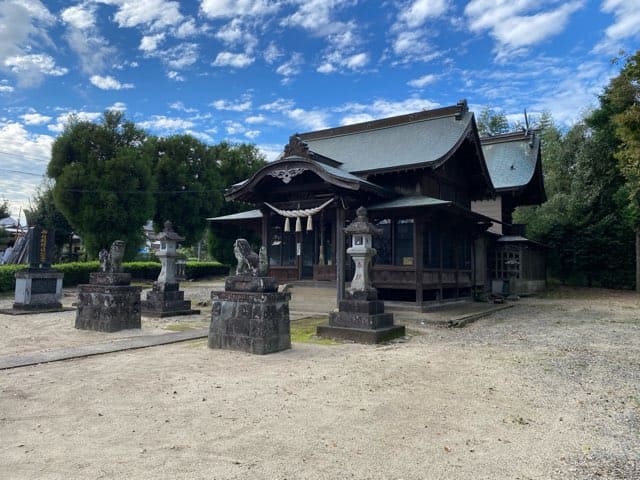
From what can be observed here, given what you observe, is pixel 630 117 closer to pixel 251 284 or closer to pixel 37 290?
pixel 251 284

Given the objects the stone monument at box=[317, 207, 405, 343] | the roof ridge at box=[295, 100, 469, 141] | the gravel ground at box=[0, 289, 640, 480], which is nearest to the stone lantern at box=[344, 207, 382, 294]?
the stone monument at box=[317, 207, 405, 343]

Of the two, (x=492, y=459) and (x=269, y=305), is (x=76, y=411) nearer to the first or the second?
(x=269, y=305)

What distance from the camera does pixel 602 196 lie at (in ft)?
81.2

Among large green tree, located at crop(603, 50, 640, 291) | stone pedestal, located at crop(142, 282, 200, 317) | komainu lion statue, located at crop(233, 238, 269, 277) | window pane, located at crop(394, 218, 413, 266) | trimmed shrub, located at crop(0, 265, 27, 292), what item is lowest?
stone pedestal, located at crop(142, 282, 200, 317)

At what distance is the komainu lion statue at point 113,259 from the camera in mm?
10441

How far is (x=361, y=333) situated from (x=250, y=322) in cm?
259

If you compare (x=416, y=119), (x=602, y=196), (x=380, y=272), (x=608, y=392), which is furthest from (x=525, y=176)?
(x=608, y=392)

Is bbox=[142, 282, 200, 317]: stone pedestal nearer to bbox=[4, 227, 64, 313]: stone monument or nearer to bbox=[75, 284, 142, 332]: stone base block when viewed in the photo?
bbox=[75, 284, 142, 332]: stone base block

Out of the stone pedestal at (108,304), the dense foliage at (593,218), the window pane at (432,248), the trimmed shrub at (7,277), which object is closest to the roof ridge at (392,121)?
the window pane at (432,248)

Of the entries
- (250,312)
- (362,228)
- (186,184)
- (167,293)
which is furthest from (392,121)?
(186,184)

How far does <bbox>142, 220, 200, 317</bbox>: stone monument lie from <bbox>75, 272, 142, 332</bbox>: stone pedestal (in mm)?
2682

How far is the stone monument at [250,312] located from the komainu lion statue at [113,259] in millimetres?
3745

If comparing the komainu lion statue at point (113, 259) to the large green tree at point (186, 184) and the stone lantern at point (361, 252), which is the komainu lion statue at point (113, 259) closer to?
the stone lantern at point (361, 252)

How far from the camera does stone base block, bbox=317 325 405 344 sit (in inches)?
355
